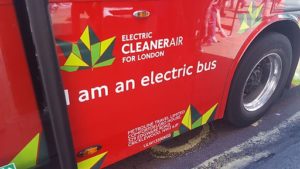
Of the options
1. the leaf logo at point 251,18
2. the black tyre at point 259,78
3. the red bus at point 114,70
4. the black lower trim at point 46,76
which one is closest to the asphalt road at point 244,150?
the black tyre at point 259,78

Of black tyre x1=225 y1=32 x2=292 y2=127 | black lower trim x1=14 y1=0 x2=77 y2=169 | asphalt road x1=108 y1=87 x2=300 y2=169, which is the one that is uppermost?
black lower trim x1=14 y1=0 x2=77 y2=169

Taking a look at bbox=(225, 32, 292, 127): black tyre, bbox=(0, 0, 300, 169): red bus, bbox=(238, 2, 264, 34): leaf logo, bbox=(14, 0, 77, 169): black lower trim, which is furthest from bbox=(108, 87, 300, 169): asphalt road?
bbox=(238, 2, 264, 34): leaf logo

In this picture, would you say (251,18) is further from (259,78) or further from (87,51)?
(87,51)

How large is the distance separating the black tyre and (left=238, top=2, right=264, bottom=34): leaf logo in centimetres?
23

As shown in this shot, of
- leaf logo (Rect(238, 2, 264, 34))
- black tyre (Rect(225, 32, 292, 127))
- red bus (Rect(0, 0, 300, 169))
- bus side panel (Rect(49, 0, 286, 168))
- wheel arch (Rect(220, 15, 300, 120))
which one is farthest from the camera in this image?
black tyre (Rect(225, 32, 292, 127))

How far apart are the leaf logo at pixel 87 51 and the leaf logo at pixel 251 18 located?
1071 mm

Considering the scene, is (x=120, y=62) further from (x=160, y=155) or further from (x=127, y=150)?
(x=160, y=155)

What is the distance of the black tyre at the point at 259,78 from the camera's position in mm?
2463

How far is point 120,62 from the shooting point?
64.3 inches

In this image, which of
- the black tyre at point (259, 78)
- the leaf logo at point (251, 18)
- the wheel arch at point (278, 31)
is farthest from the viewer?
the black tyre at point (259, 78)

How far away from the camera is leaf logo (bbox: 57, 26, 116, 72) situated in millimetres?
1437

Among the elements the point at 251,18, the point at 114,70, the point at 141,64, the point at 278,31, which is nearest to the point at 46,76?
the point at 114,70

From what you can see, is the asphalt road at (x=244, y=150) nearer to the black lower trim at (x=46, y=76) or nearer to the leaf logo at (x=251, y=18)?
the black lower trim at (x=46, y=76)

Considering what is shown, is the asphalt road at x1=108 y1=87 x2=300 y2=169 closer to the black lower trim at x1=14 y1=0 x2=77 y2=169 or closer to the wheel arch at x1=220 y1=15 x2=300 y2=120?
the wheel arch at x1=220 y1=15 x2=300 y2=120
